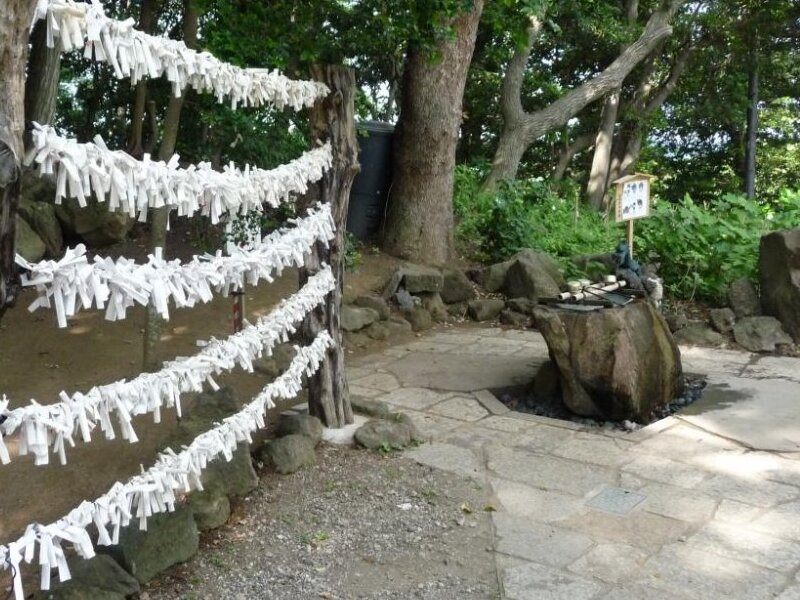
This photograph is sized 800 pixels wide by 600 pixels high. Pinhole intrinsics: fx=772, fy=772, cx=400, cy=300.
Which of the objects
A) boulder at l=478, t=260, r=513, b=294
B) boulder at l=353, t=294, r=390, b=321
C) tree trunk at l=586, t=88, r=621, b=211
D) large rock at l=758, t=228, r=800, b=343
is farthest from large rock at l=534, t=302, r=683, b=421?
tree trunk at l=586, t=88, r=621, b=211

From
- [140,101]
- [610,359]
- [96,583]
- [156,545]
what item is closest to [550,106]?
[140,101]

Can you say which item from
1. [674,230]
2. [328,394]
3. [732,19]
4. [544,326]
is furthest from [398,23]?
[732,19]

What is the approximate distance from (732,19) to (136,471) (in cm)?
1593

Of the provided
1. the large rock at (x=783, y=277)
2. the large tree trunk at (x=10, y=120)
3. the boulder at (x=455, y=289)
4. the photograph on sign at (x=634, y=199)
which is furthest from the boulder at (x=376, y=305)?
the large tree trunk at (x=10, y=120)

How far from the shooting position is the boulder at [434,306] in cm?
850

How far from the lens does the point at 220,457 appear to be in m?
3.63

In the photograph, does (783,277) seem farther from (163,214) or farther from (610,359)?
(163,214)

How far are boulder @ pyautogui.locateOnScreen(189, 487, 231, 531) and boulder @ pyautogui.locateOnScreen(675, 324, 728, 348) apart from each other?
5.07m

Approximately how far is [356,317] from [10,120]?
18.7 feet

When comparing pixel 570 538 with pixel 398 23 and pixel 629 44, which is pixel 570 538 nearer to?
pixel 398 23

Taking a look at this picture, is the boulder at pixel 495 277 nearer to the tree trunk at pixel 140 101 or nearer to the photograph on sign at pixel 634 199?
the photograph on sign at pixel 634 199

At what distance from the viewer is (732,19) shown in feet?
52.5

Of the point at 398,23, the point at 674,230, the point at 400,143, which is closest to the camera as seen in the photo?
the point at 398,23

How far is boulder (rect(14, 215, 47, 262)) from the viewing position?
Answer: 6.56 m
